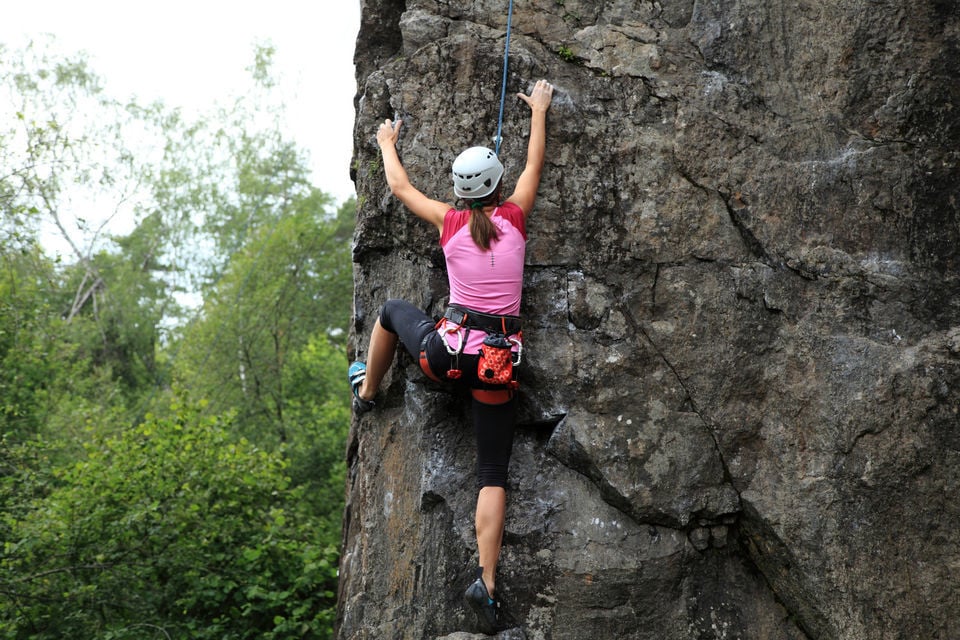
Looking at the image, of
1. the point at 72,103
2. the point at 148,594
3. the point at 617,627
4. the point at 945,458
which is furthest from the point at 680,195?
the point at 72,103

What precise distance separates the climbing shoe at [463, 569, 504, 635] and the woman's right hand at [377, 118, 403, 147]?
265 centimetres

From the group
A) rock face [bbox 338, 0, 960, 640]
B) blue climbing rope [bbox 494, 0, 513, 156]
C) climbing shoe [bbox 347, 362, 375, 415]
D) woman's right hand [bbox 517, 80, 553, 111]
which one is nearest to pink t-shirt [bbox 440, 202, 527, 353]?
rock face [bbox 338, 0, 960, 640]

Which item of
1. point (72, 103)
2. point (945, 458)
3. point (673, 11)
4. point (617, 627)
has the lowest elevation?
point (617, 627)

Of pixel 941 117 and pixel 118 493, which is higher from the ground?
pixel 941 117

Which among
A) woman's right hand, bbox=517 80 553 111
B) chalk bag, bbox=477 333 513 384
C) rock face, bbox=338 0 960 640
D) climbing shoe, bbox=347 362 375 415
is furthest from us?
climbing shoe, bbox=347 362 375 415

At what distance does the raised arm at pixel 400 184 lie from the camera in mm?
5246

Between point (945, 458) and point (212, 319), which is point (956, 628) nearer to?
point (945, 458)

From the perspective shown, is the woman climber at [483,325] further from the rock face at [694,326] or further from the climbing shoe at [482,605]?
the rock face at [694,326]

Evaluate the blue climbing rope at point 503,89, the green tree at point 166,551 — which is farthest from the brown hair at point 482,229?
the green tree at point 166,551

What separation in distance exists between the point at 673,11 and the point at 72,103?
23.3 meters

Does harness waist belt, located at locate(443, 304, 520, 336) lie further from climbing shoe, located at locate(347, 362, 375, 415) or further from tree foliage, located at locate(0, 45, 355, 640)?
tree foliage, located at locate(0, 45, 355, 640)

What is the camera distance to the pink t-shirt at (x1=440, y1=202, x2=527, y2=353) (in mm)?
5027

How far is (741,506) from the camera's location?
5312mm

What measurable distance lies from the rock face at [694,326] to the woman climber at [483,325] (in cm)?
29
